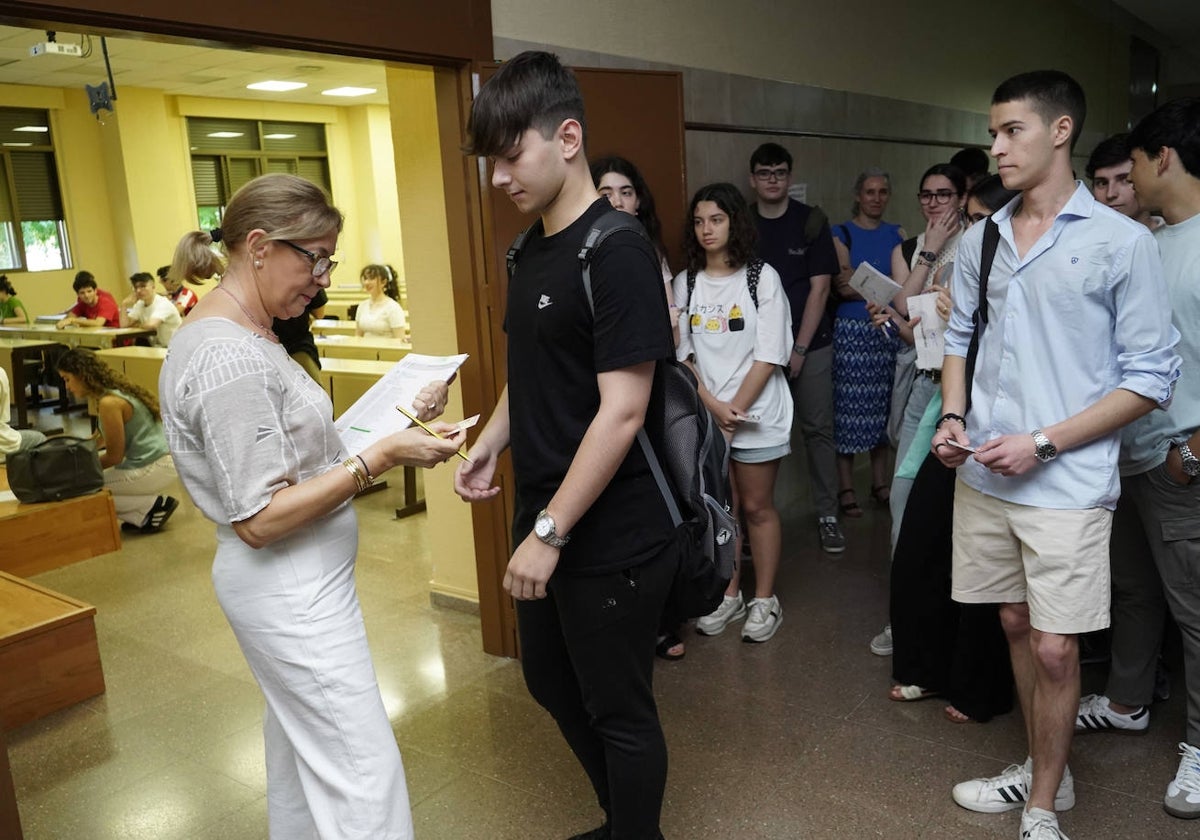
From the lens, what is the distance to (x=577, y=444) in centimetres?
176

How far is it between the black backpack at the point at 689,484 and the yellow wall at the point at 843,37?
1716 mm

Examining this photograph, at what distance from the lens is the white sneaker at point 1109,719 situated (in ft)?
8.55

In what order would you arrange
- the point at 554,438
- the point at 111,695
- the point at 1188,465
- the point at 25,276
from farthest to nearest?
1. the point at 25,276
2. the point at 111,695
3. the point at 1188,465
4. the point at 554,438

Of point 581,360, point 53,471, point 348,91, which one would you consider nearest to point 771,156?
point 581,360

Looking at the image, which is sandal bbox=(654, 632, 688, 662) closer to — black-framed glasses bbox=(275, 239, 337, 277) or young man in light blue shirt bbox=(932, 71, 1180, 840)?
young man in light blue shirt bbox=(932, 71, 1180, 840)

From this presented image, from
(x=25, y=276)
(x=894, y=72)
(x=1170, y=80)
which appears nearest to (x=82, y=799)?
(x=894, y=72)

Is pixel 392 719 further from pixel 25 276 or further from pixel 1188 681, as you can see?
pixel 25 276

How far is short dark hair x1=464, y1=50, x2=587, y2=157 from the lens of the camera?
5.27ft

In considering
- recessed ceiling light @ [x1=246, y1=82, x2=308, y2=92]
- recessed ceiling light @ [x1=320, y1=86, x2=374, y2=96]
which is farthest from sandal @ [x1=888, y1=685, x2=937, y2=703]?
recessed ceiling light @ [x1=320, y1=86, x2=374, y2=96]

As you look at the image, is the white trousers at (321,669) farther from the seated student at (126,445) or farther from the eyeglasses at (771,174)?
the seated student at (126,445)

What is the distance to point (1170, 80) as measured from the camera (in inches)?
488

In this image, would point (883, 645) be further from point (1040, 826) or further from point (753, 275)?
point (753, 275)

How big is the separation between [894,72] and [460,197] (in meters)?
3.72

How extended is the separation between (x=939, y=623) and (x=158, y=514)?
14.0 ft
